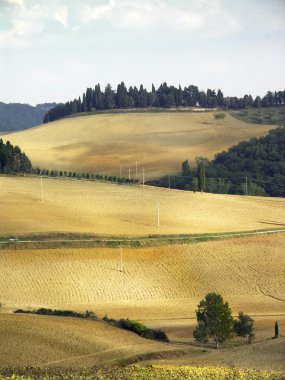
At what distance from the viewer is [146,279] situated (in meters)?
51.7

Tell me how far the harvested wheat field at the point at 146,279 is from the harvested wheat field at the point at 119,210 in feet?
13.4

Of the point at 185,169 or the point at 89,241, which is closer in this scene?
the point at 89,241

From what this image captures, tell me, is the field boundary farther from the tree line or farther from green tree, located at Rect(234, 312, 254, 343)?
green tree, located at Rect(234, 312, 254, 343)

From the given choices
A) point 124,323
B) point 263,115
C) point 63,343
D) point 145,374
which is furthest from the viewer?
point 263,115

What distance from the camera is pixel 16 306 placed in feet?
141

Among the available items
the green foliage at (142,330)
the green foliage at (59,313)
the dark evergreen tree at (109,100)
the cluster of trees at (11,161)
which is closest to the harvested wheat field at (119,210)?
the cluster of trees at (11,161)

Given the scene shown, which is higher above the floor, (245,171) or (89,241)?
(245,171)

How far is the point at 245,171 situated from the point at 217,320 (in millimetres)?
64709

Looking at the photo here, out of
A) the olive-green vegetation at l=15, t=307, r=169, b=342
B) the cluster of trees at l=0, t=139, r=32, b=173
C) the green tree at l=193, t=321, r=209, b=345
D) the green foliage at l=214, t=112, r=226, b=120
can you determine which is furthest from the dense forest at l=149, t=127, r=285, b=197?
the green tree at l=193, t=321, r=209, b=345

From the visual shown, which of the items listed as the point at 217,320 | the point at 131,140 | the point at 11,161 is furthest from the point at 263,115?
the point at 217,320

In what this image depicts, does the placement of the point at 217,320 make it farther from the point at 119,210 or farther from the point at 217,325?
the point at 119,210

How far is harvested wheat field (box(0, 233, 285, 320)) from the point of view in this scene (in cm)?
4630

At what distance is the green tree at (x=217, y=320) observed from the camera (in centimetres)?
3750

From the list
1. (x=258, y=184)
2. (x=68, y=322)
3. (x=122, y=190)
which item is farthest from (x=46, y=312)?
(x=258, y=184)
